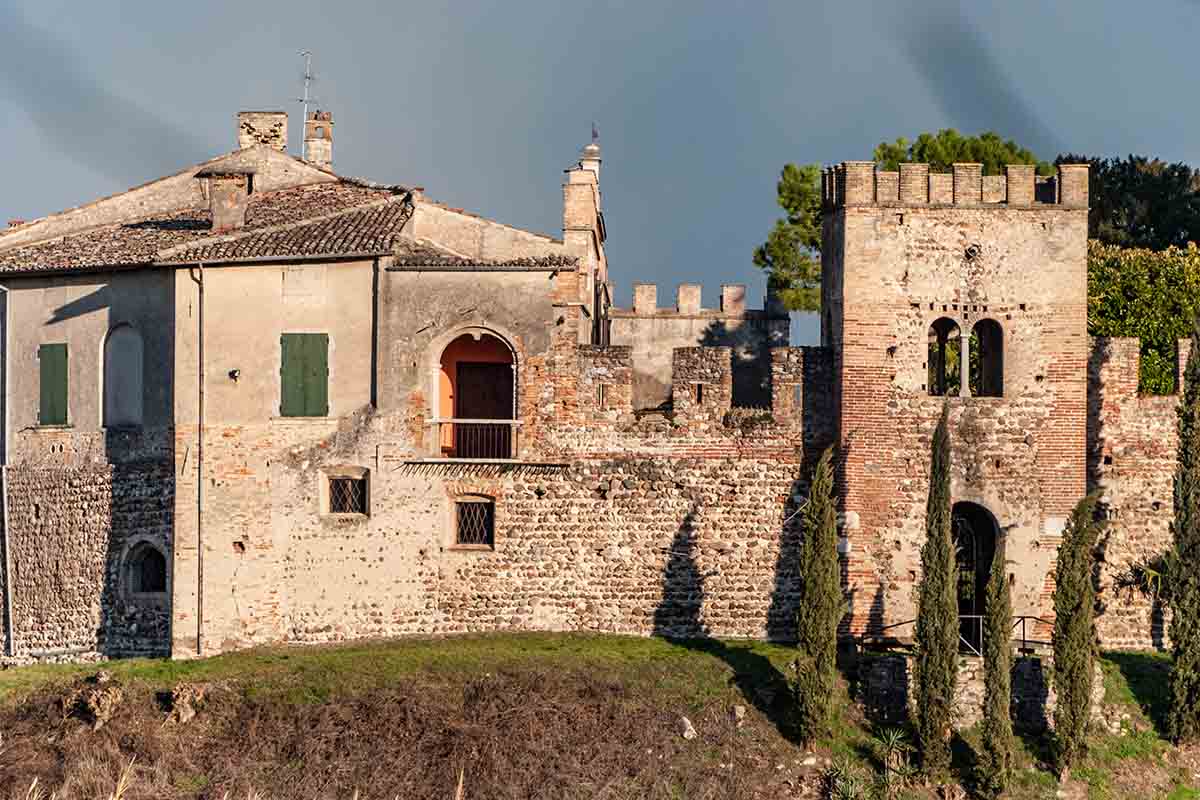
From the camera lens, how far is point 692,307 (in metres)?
52.4

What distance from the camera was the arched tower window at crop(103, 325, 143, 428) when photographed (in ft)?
130

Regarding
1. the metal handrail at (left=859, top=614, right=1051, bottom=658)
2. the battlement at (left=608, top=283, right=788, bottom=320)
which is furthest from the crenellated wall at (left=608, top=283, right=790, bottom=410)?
the metal handrail at (left=859, top=614, right=1051, bottom=658)

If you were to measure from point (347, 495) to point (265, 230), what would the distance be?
5334 millimetres

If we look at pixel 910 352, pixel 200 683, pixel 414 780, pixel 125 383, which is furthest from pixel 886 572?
pixel 125 383

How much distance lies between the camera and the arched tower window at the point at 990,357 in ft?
124

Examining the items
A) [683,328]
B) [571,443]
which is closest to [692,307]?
[683,328]

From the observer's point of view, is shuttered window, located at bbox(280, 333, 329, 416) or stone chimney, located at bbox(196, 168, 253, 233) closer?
shuttered window, located at bbox(280, 333, 329, 416)

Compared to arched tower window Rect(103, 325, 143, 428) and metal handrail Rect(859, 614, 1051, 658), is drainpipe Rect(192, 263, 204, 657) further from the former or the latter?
metal handrail Rect(859, 614, 1051, 658)

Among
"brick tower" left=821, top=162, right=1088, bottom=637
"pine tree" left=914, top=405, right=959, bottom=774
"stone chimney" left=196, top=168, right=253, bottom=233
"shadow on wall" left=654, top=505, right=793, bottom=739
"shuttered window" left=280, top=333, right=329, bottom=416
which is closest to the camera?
"pine tree" left=914, top=405, right=959, bottom=774

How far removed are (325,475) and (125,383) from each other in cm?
454

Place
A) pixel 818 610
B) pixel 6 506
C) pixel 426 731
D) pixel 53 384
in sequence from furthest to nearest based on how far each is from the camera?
pixel 6 506 < pixel 53 384 < pixel 818 610 < pixel 426 731

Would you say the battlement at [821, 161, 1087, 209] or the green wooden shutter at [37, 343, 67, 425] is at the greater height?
the battlement at [821, 161, 1087, 209]

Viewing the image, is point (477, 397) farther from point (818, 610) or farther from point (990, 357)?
point (990, 357)

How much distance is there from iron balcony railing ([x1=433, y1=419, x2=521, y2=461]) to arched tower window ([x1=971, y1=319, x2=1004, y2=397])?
871 cm
